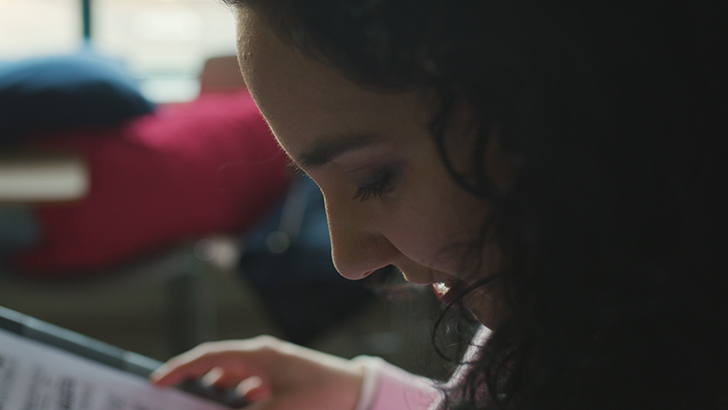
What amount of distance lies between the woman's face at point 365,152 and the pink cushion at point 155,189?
2.44ft

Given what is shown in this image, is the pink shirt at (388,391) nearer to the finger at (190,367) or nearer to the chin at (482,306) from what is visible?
the finger at (190,367)

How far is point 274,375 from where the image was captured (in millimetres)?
690

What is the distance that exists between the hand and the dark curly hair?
0.35 meters

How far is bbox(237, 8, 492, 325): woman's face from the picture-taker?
36 cm

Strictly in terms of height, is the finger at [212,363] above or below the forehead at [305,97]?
below

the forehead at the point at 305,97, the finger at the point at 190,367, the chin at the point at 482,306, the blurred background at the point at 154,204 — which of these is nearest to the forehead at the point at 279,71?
the forehead at the point at 305,97

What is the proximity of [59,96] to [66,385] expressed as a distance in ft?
2.66

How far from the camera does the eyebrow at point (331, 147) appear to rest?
0.36m

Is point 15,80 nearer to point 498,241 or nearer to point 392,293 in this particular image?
point 392,293

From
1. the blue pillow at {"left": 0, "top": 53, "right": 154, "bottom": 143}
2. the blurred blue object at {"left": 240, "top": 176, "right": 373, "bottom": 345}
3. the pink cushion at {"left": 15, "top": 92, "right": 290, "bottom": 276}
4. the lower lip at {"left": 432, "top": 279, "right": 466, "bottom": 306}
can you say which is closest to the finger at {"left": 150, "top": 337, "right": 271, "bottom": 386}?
the lower lip at {"left": 432, "top": 279, "right": 466, "bottom": 306}

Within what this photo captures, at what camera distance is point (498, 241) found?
14.5 inches

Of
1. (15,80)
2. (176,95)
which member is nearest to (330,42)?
(15,80)

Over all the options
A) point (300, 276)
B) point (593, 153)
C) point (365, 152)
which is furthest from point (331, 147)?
point (300, 276)

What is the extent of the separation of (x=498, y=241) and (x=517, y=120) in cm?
7
